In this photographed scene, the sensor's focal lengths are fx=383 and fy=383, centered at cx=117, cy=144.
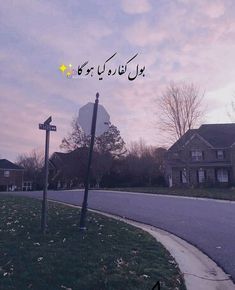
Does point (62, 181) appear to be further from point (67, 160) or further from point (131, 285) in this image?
point (131, 285)

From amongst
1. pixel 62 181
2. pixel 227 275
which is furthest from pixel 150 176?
pixel 227 275

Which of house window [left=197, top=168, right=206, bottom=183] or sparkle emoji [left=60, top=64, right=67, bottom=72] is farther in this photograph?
house window [left=197, top=168, right=206, bottom=183]

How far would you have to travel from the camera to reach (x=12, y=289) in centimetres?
484

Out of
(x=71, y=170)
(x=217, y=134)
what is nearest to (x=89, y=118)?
(x=217, y=134)

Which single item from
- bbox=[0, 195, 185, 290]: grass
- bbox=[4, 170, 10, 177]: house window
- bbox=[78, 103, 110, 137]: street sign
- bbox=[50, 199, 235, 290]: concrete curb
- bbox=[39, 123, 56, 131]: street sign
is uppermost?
bbox=[4, 170, 10, 177]: house window

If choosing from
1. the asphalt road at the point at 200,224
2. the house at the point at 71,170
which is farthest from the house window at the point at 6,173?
the asphalt road at the point at 200,224

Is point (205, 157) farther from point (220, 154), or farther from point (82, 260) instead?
point (82, 260)

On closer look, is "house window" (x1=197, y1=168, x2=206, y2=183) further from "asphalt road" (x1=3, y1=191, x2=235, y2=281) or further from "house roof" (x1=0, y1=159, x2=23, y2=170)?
"house roof" (x1=0, y1=159, x2=23, y2=170)

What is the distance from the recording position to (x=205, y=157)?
4756 cm

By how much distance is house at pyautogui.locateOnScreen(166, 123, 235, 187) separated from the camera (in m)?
45.9

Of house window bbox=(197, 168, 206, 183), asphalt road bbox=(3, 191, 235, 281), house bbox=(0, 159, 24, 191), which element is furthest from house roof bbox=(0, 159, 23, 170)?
asphalt road bbox=(3, 191, 235, 281)

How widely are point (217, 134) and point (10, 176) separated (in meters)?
38.4

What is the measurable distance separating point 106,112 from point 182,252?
4052 mm

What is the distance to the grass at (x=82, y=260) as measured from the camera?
5.21 m
